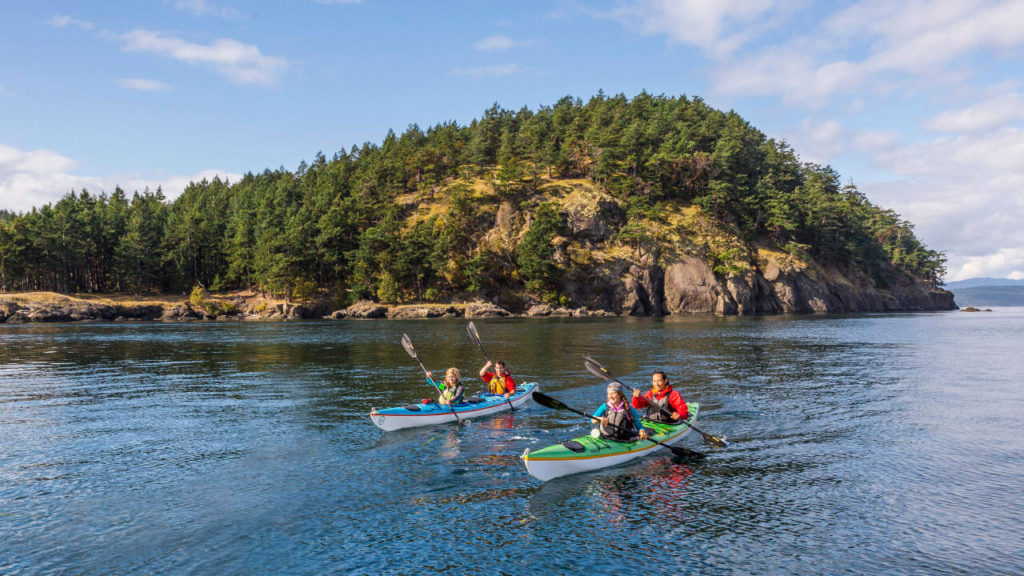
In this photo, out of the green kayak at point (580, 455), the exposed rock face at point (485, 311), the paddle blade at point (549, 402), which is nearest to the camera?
the green kayak at point (580, 455)

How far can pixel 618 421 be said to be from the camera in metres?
15.3

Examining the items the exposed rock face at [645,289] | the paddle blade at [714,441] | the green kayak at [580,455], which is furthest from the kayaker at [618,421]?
the exposed rock face at [645,289]

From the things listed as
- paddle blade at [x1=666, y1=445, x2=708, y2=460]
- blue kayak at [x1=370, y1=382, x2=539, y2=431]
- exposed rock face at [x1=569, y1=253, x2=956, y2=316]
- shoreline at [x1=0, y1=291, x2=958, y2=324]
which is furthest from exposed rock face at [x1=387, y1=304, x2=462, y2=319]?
paddle blade at [x1=666, y1=445, x2=708, y2=460]

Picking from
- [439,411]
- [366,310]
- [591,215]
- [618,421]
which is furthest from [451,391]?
[591,215]

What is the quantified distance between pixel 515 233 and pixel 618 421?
93.9 meters

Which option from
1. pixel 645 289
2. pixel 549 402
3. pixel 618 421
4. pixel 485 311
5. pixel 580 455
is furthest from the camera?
pixel 645 289

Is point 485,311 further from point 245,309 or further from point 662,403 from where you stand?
point 662,403

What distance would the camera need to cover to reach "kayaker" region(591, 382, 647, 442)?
49.6 ft

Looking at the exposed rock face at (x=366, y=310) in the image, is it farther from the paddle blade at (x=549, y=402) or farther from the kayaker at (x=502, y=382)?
the paddle blade at (x=549, y=402)

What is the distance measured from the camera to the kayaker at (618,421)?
15.1m

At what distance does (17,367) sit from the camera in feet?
112

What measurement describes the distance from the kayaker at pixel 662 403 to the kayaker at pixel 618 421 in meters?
2.33

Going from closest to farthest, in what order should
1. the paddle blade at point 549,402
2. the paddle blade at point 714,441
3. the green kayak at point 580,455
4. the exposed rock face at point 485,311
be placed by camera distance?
the green kayak at point 580,455, the paddle blade at point 714,441, the paddle blade at point 549,402, the exposed rock face at point 485,311

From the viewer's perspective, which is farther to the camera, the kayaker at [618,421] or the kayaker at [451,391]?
the kayaker at [451,391]
